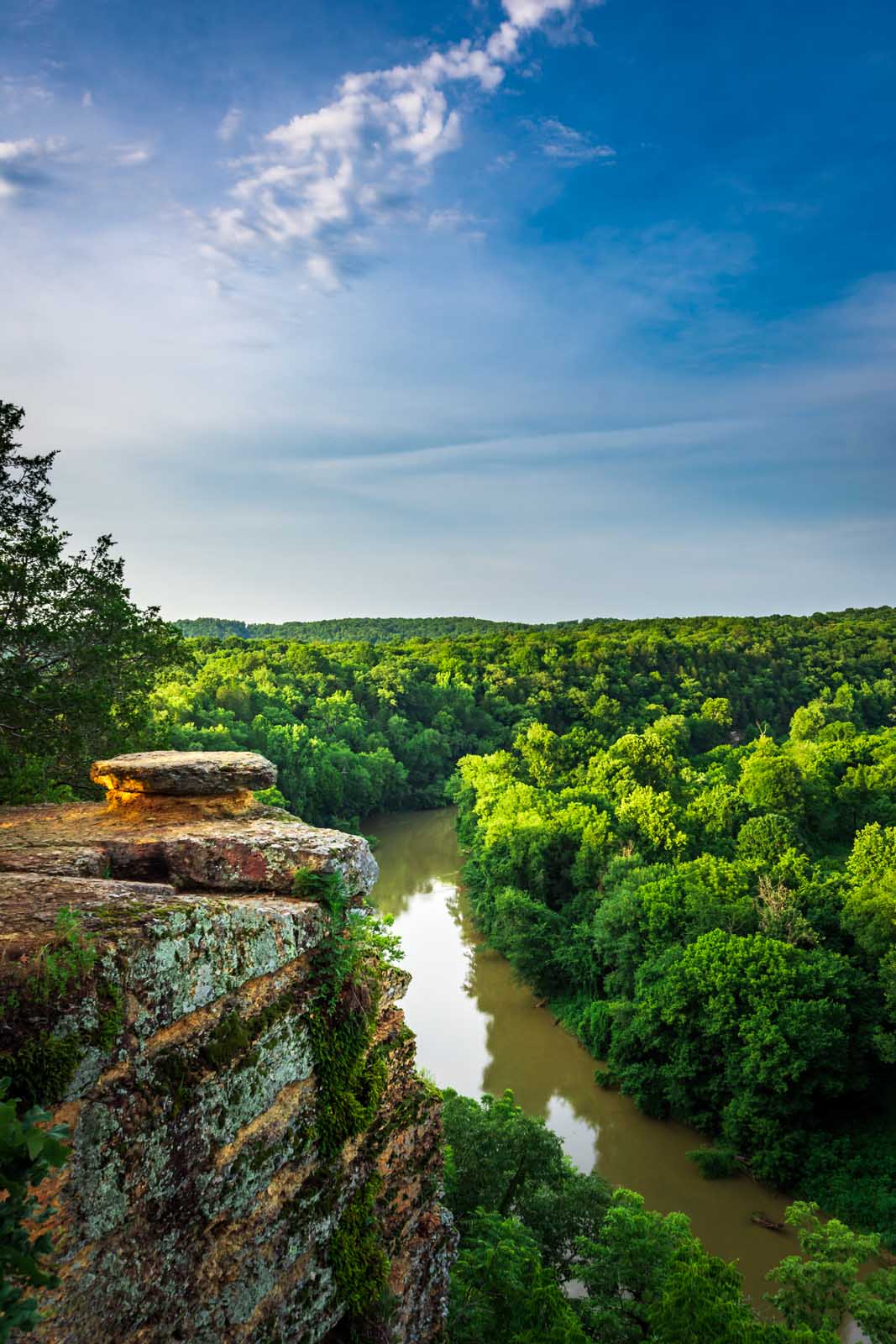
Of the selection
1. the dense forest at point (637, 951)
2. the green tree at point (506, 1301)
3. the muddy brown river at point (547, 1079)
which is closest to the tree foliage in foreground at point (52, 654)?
the dense forest at point (637, 951)

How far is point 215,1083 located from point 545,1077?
20.4m

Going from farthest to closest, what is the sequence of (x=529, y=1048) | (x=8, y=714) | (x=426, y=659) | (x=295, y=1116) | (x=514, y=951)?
(x=426, y=659) → (x=514, y=951) → (x=529, y=1048) → (x=8, y=714) → (x=295, y=1116)

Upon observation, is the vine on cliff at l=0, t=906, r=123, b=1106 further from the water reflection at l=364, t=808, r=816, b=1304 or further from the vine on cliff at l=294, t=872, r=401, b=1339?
the water reflection at l=364, t=808, r=816, b=1304

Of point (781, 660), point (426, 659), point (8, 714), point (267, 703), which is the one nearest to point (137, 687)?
point (8, 714)

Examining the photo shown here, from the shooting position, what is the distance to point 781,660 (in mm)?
80062

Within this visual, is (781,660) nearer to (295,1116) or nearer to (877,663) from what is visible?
(877,663)

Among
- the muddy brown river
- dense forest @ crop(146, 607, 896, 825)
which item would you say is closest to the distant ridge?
dense forest @ crop(146, 607, 896, 825)

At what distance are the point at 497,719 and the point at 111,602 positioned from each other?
54.9 metres

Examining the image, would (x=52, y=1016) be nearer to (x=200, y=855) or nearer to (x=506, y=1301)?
(x=200, y=855)

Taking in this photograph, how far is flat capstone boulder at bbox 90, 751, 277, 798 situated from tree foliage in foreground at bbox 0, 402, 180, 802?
18.4ft

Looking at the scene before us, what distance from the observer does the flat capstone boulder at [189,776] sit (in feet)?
26.3

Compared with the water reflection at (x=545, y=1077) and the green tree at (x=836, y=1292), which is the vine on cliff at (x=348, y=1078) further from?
the water reflection at (x=545, y=1077)

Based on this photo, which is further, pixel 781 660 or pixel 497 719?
pixel 781 660

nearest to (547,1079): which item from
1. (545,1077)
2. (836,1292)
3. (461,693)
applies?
(545,1077)
